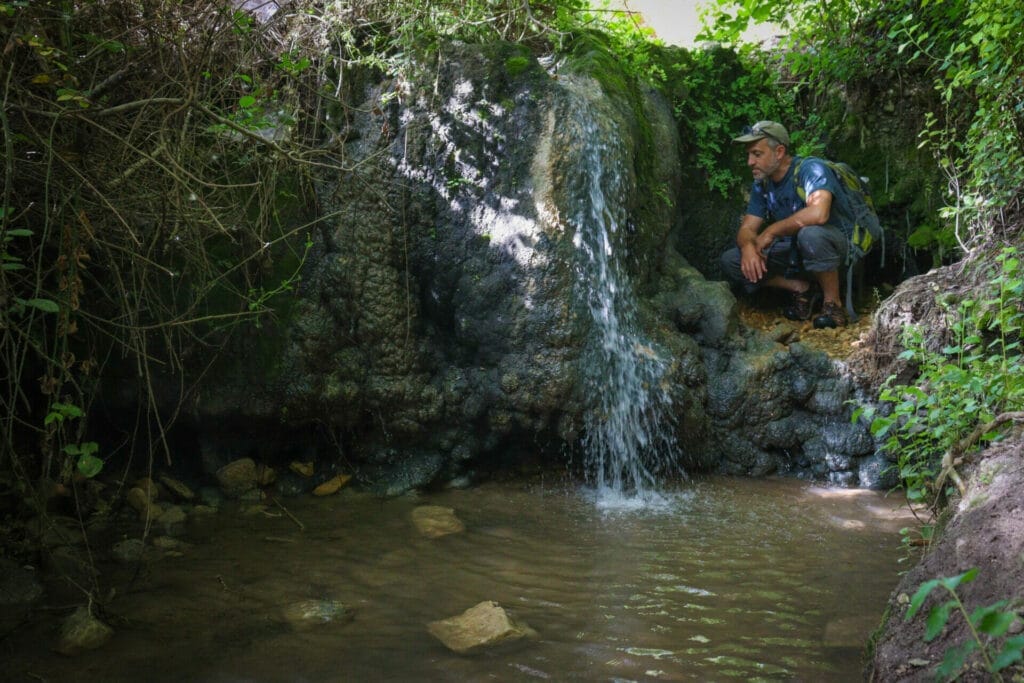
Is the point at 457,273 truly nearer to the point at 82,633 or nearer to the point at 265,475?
the point at 265,475

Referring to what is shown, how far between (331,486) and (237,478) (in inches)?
25.3

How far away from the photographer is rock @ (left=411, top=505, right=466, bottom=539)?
487cm

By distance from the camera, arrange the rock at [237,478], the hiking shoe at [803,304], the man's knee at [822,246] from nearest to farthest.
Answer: the rock at [237,478], the man's knee at [822,246], the hiking shoe at [803,304]

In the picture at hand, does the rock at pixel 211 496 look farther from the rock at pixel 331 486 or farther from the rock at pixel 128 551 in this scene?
the rock at pixel 128 551

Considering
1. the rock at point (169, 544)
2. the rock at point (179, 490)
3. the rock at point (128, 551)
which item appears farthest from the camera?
the rock at point (179, 490)

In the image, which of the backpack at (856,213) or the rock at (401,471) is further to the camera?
the backpack at (856,213)

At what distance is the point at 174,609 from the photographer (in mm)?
3789

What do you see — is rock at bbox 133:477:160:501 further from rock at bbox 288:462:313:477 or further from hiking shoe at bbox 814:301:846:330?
hiking shoe at bbox 814:301:846:330

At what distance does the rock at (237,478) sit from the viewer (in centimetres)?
554

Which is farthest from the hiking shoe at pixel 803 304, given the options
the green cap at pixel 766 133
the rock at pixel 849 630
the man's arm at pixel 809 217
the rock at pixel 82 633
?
the rock at pixel 82 633

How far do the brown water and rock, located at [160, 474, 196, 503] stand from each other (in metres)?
0.34

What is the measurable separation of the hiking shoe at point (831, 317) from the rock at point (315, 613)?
189 inches

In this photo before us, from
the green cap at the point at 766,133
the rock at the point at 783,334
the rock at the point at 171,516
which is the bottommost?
the rock at the point at 171,516

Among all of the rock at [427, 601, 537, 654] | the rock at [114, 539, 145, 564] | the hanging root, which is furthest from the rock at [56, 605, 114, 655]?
the hanging root
